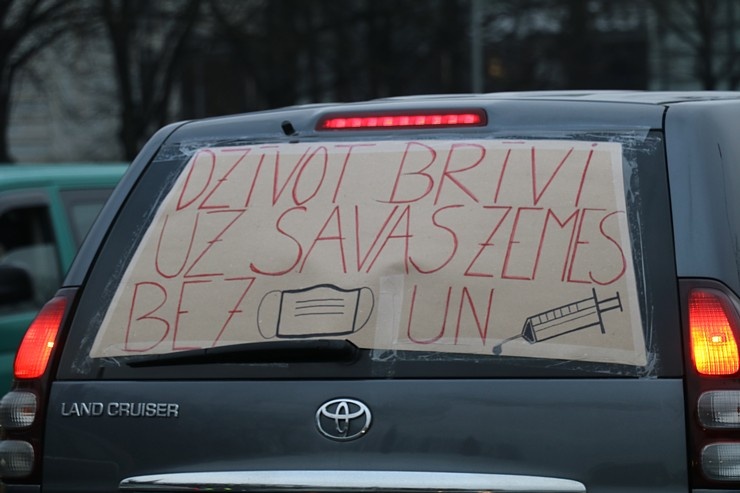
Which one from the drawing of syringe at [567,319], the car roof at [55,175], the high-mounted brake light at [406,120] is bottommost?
the car roof at [55,175]

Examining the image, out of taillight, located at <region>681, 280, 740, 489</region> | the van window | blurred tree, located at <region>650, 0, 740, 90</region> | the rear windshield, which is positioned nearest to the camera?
taillight, located at <region>681, 280, 740, 489</region>

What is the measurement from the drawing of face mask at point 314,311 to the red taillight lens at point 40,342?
536mm

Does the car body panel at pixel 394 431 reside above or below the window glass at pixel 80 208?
above

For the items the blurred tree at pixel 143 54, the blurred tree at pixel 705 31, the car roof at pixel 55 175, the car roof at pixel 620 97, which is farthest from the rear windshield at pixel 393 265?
the blurred tree at pixel 705 31

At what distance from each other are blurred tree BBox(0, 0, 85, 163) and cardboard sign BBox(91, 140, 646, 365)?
21.0 metres

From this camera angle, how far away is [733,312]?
2.88m

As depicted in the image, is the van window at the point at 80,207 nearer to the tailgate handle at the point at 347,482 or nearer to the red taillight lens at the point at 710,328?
the tailgate handle at the point at 347,482

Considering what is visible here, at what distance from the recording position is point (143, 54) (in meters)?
27.5

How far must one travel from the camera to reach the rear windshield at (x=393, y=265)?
297 centimetres

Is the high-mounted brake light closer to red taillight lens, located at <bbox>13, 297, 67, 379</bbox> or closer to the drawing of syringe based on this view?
the drawing of syringe

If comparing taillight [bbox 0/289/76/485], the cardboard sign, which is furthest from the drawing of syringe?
taillight [bbox 0/289/76/485]

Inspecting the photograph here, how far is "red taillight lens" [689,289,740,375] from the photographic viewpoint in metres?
2.87

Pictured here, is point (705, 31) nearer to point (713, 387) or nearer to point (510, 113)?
point (510, 113)

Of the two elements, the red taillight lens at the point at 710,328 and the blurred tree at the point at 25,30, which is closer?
the red taillight lens at the point at 710,328
